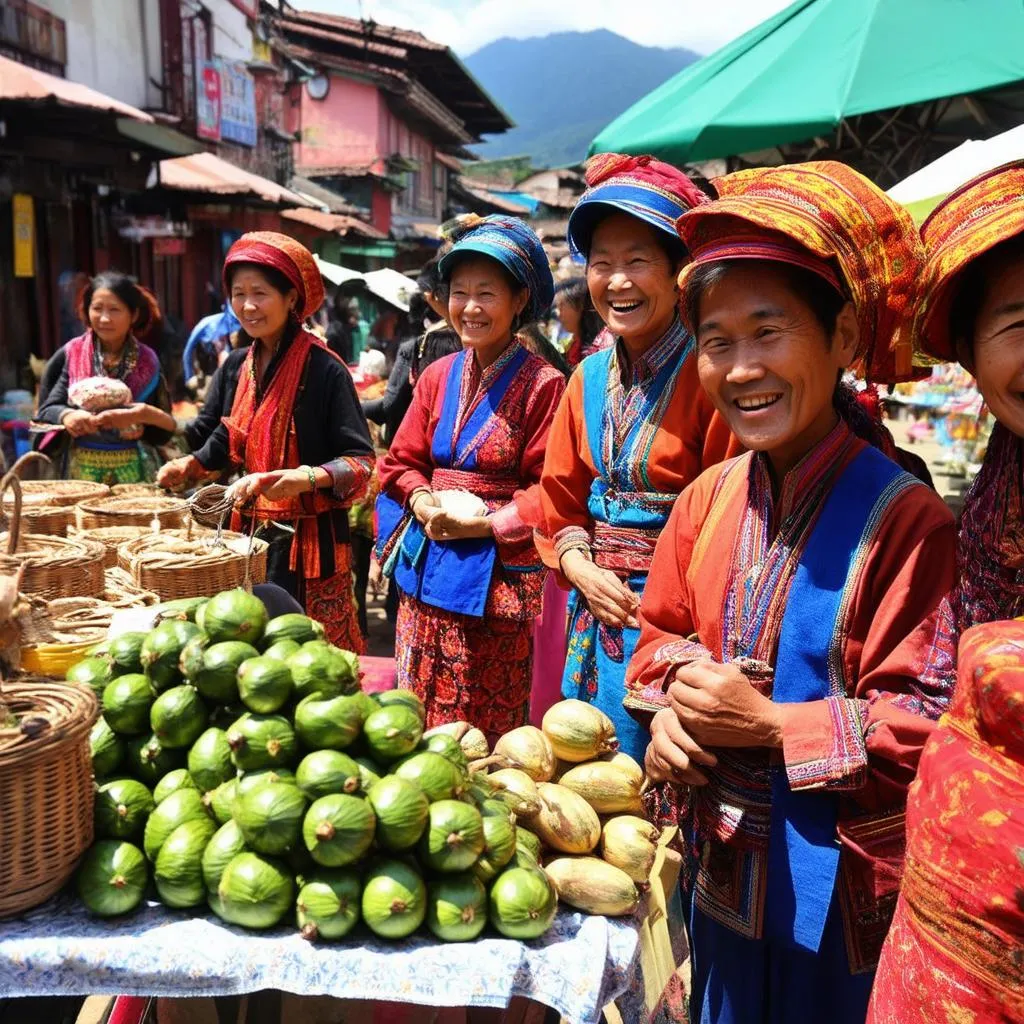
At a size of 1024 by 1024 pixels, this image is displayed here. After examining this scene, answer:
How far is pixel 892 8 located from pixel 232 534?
13.7 feet

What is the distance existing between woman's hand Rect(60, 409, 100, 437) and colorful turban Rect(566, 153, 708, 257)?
2744 mm

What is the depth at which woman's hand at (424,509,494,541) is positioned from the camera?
318 cm

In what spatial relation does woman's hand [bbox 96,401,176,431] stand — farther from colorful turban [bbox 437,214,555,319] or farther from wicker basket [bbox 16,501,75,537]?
colorful turban [bbox 437,214,555,319]

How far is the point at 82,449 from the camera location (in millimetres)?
4496

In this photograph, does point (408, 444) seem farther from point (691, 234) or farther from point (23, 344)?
point (23, 344)

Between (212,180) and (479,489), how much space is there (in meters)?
10.6

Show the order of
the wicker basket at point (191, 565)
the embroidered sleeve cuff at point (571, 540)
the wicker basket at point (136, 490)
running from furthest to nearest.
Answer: the wicker basket at point (136, 490)
the wicker basket at point (191, 565)
the embroidered sleeve cuff at point (571, 540)

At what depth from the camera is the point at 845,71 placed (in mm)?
4570

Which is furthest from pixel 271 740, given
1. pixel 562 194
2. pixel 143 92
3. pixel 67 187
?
pixel 562 194

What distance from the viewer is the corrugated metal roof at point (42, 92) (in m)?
6.35

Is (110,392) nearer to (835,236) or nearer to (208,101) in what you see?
(835,236)

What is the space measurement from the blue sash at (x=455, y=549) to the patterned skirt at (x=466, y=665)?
0.09 m

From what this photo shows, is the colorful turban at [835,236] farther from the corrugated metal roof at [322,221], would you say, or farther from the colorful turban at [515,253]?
the corrugated metal roof at [322,221]

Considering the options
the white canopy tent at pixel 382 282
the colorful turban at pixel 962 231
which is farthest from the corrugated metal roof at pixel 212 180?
the colorful turban at pixel 962 231
